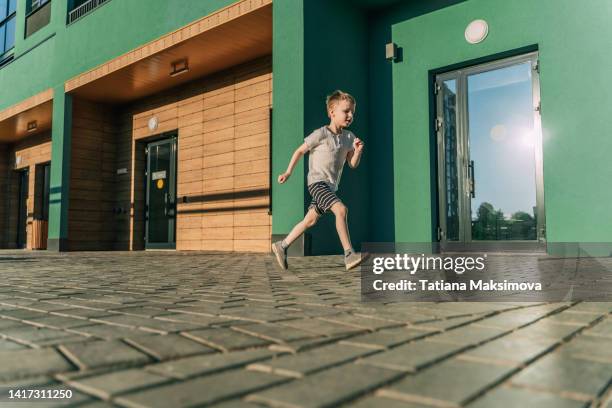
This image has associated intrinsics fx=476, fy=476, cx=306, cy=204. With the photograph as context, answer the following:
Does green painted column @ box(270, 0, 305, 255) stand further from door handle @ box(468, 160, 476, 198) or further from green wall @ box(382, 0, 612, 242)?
door handle @ box(468, 160, 476, 198)

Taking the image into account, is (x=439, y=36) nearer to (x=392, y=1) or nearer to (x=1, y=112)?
(x=392, y=1)

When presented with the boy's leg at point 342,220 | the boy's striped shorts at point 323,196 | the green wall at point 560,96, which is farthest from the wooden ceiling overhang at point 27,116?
the boy's leg at point 342,220

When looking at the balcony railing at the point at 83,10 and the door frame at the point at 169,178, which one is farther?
the balcony railing at the point at 83,10

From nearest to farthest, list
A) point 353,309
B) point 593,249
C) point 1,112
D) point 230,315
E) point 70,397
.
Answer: point 70,397, point 230,315, point 353,309, point 593,249, point 1,112

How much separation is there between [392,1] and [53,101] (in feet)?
27.8

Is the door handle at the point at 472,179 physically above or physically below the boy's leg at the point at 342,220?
above

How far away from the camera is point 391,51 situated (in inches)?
295

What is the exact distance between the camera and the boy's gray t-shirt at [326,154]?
4.21 metres

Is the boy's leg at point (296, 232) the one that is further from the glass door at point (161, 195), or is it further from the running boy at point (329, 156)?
the glass door at point (161, 195)

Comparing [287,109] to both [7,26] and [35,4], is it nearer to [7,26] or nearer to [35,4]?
[35,4]

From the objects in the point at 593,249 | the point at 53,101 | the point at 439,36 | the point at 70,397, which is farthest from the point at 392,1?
the point at 53,101

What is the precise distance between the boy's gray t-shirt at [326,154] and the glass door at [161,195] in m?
7.01

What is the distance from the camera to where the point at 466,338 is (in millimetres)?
1437

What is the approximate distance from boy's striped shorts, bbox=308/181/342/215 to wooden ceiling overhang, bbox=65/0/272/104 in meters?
4.00
